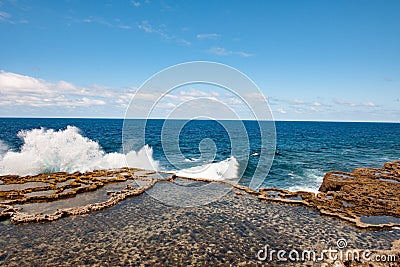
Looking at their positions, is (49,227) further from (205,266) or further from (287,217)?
(287,217)

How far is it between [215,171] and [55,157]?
2735cm

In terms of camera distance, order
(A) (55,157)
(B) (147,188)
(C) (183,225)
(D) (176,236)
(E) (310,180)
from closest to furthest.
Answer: (D) (176,236) → (C) (183,225) → (B) (147,188) → (E) (310,180) → (A) (55,157)

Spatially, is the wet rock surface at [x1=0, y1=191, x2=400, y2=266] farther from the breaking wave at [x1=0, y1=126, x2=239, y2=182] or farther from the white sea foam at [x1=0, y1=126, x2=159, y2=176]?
the white sea foam at [x1=0, y1=126, x2=159, y2=176]

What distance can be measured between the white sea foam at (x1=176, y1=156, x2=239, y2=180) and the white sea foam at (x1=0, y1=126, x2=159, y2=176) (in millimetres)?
8710

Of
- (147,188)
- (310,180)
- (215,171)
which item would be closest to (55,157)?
(147,188)

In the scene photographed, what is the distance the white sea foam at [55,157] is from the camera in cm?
4088

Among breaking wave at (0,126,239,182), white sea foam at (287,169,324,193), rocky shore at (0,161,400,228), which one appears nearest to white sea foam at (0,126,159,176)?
breaking wave at (0,126,239,182)

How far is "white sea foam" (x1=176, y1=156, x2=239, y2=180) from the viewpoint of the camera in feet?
139

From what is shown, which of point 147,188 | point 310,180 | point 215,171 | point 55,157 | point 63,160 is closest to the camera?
point 147,188

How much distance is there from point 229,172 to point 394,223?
26.6m

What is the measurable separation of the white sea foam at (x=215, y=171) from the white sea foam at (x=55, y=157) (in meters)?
8.71

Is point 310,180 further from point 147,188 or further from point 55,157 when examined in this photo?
point 55,157

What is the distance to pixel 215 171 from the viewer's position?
45906mm

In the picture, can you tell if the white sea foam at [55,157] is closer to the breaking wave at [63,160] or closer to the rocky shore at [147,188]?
the breaking wave at [63,160]
